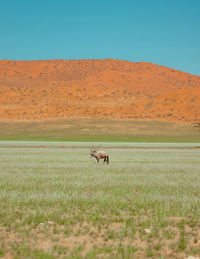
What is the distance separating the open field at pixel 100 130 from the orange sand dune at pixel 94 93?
893 cm

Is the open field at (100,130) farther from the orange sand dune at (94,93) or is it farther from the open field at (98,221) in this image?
the open field at (98,221)

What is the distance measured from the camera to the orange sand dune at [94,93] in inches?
4547

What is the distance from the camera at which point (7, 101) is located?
126 meters

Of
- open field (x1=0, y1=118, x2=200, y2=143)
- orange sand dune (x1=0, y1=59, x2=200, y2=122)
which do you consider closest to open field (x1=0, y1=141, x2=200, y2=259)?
open field (x1=0, y1=118, x2=200, y2=143)

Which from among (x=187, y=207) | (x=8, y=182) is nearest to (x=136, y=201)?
(x=187, y=207)

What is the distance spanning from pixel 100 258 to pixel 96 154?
20.0 metres

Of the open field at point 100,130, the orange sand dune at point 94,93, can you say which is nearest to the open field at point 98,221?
the open field at point 100,130

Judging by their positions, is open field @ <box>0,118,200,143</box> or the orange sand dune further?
the orange sand dune

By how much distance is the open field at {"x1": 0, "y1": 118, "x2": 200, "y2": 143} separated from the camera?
85000 millimetres

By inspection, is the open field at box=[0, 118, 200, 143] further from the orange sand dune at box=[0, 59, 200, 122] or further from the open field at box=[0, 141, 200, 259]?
the open field at box=[0, 141, 200, 259]

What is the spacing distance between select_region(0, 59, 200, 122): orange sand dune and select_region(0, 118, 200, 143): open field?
893cm

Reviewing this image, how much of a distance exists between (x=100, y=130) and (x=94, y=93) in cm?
4535

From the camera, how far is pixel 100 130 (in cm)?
9350

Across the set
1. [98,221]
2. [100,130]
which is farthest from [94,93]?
[98,221]
